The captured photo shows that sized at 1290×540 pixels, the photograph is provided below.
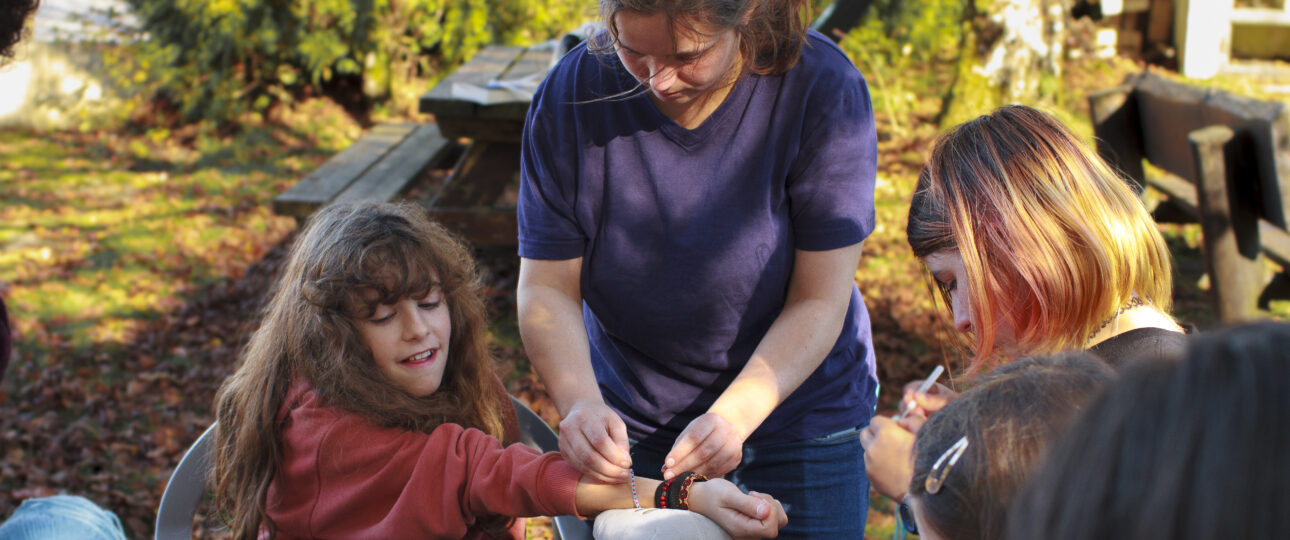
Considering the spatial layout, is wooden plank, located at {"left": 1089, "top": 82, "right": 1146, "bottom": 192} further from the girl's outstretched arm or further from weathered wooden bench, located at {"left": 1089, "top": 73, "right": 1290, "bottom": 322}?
the girl's outstretched arm

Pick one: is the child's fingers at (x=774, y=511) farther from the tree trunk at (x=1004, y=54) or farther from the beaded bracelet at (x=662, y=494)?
the tree trunk at (x=1004, y=54)

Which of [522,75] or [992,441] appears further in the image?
[522,75]

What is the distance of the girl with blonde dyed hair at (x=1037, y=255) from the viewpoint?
1.68 metres

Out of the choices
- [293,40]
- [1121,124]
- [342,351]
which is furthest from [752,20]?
A: [293,40]

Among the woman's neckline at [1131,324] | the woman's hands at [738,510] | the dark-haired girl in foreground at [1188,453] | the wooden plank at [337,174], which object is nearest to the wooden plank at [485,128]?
the wooden plank at [337,174]

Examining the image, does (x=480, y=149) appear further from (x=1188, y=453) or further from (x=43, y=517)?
(x=1188, y=453)

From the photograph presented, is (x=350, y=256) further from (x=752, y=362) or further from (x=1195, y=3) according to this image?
(x=1195, y=3)

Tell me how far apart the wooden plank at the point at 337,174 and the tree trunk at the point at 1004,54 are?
12.6 ft

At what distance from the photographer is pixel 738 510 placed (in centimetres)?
171

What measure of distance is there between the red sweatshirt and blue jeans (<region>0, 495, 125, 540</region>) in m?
0.51

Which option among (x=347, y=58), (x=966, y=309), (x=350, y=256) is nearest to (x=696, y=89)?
(x=966, y=309)

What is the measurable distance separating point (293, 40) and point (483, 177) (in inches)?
186

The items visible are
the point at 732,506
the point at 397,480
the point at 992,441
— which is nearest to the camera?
the point at 992,441

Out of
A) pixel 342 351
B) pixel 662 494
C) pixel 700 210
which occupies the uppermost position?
pixel 700 210
